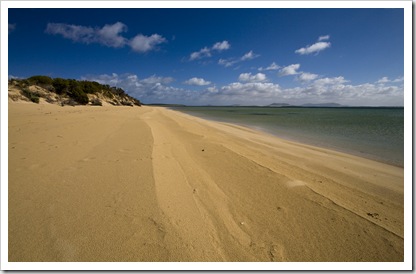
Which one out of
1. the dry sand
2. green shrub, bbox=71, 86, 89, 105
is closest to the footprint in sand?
the dry sand

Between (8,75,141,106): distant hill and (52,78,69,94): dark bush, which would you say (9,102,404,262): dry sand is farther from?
(52,78,69,94): dark bush

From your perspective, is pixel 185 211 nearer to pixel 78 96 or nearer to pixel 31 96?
pixel 31 96

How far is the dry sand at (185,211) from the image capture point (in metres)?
2.07

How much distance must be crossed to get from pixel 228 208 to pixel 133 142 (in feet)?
14.0

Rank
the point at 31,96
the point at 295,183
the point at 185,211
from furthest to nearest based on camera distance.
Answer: the point at 31,96, the point at 295,183, the point at 185,211

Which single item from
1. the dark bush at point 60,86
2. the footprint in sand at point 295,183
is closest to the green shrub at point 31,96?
the dark bush at point 60,86

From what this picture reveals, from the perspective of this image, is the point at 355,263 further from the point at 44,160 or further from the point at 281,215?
the point at 44,160

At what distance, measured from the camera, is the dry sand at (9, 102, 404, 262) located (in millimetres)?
2074

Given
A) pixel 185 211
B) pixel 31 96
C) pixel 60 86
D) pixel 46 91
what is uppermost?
pixel 60 86

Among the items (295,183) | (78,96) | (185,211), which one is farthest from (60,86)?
(295,183)

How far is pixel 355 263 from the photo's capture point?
214 centimetres

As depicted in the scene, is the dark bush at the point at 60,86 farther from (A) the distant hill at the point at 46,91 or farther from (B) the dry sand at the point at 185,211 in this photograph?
(B) the dry sand at the point at 185,211

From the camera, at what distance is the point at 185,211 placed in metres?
2.71

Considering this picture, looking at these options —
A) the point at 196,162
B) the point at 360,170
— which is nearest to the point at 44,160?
the point at 196,162
